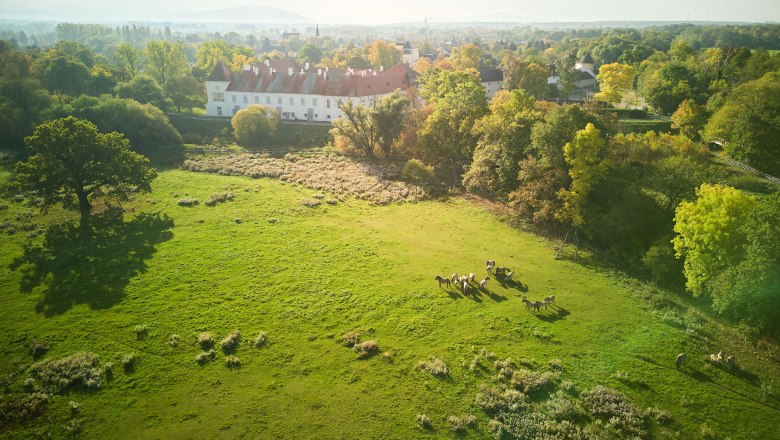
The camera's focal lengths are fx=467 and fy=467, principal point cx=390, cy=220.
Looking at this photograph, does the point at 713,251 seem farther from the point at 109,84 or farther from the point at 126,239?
the point at 109,84

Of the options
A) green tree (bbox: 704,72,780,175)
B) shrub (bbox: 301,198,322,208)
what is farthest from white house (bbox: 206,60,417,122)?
green tree (bbox: 704,72,780,175)

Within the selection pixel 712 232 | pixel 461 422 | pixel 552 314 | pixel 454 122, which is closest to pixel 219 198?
pixel 454 122

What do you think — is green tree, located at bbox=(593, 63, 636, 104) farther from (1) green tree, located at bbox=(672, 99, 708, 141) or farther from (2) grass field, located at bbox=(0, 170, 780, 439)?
(2) grass field, located at bbox=(0, 170, 780, 439)

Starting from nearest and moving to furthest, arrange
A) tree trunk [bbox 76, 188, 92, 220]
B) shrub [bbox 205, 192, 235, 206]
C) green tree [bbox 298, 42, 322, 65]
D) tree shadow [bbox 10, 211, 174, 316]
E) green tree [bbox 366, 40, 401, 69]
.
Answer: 1. tree shadow [bbox 10, 211, 174, 316]
2. tree trunk [bbox 76, 188, 92, 220]
3. shrub [bbox 205, 192, 235, 206]
4. green tree [bbox 366, 40, 401, 69]
5. green tree [bbox 298, 42, 322, 65]

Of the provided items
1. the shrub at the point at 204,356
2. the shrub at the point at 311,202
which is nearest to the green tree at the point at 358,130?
the shrub at the point at 311,202

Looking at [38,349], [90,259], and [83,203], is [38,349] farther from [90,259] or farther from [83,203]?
[83,203]

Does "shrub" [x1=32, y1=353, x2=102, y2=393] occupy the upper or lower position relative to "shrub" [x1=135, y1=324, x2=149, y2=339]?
lower

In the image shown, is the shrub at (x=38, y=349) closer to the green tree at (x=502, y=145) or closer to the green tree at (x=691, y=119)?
the green tree at (x=502, y=145)
